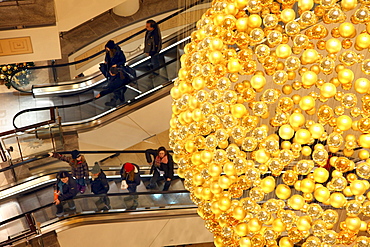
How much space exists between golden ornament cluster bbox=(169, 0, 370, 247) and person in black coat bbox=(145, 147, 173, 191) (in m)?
4.58

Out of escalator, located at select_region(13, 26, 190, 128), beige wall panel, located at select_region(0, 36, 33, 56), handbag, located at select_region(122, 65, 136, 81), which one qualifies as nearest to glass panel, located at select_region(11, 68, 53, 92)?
escalator, located at select_region(13, 26, 190, 128)

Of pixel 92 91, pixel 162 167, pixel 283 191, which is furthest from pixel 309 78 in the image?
pixel 92 91

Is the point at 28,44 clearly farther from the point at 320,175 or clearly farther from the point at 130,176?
the point at 320,175

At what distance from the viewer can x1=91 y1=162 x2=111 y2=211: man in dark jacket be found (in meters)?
7.17

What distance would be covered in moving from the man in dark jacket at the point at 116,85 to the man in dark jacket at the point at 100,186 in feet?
4.96

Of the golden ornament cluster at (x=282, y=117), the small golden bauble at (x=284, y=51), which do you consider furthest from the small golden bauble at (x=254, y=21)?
the small golden bauble at (x=284, y=51)

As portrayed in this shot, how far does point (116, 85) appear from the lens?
8.31m

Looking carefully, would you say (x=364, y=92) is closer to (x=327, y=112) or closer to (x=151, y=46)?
(x=327, y=112)

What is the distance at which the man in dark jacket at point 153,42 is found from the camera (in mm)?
8102

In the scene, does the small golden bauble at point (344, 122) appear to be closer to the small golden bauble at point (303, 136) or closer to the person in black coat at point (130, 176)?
the small golden bauble at point (303, 136)

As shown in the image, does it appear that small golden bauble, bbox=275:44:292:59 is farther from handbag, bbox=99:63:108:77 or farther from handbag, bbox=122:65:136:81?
handbag, bbox=99:63:108:77

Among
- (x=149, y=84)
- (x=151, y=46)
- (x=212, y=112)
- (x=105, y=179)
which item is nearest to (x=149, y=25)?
(x=151, y=46)

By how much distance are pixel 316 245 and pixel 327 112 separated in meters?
0.59

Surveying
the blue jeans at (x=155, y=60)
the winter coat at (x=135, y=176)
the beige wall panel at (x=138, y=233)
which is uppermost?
the blue jeans at (x=155, y=60)
